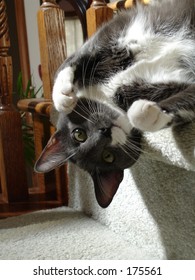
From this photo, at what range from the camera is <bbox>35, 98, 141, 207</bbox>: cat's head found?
2.93 ft

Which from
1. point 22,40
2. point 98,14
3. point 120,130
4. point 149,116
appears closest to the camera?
point 149,116

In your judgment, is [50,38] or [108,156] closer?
[108,156]

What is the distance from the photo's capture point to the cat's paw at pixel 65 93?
93 cm

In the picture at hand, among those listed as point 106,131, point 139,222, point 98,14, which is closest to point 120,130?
point 106,131

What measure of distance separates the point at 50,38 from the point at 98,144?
24.0 inches

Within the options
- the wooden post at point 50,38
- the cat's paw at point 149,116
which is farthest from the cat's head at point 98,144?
the wooden post at point 50,38

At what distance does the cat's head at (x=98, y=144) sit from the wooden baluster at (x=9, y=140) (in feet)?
1.43

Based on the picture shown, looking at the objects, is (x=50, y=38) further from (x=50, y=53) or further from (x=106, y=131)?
(x=106, y=131)

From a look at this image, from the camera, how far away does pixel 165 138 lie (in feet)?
2.54

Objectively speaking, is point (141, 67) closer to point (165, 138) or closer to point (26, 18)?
point (165, 138)

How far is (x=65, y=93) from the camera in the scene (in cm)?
93

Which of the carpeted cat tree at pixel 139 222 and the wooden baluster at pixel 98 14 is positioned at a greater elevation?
the wooden baluster at pixel 98 14

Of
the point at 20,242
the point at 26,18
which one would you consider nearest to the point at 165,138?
the point at 20,242

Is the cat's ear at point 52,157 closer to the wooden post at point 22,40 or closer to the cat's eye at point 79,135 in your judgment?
the cat's eye at point 79,135
